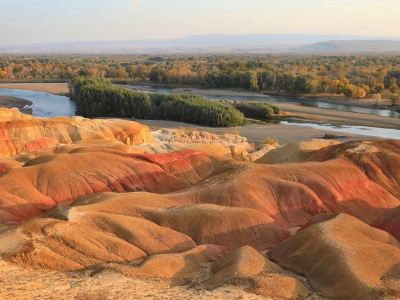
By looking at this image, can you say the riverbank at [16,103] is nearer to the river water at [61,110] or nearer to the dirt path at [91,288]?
the river water at [61,110]

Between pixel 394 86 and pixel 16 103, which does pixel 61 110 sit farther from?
pixel 394 86

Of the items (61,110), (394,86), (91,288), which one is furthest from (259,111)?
(91,288)

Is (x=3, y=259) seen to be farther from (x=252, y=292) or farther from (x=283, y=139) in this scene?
(x=283, y=139)

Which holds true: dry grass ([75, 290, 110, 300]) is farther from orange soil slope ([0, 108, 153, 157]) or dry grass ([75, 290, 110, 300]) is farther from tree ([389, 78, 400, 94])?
tree ([389, 78, 400, 94])

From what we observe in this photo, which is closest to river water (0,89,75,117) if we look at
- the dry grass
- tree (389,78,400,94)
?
tree (389,78,400,94)

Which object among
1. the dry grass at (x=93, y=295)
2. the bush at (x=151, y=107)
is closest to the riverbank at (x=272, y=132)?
the bush at (x=151, y=107)
